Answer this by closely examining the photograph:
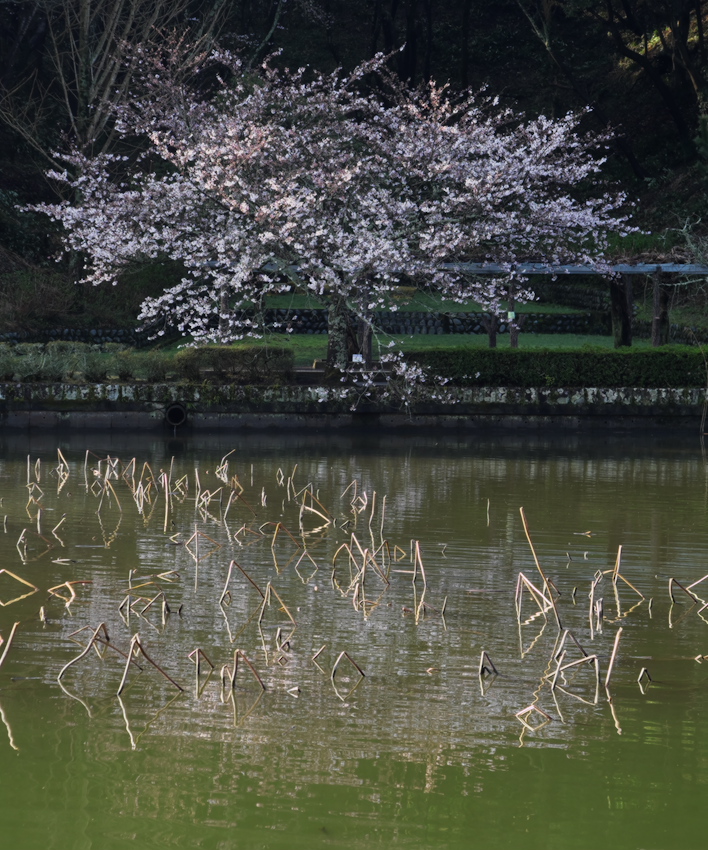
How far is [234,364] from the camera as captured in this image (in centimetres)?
2130

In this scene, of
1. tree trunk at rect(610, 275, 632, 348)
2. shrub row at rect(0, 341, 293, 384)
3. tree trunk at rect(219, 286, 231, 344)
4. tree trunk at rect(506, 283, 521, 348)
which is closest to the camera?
shrub row at rect(0, 341, 293, 384)

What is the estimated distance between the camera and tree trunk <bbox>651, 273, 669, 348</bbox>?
22.6 m

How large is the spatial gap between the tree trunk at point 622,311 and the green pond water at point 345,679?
1219 centimetres

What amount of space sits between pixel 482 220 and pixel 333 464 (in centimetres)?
869

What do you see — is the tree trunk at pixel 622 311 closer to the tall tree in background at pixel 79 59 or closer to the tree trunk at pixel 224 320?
the tree trunk at pixel 224 320

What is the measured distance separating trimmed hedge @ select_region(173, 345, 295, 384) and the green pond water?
888cm

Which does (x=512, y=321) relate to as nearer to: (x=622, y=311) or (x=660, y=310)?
(x=622, y=311)

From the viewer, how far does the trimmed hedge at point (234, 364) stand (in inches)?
834

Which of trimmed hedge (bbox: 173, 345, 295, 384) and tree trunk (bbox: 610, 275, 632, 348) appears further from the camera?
tree trunk (bbox: 610, 275, 632, 348)

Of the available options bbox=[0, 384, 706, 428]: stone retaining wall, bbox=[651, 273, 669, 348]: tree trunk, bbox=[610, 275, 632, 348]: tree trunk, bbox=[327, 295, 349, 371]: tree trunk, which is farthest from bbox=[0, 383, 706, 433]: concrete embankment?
bbox=[610, 275, 632, 348]: tree trunk

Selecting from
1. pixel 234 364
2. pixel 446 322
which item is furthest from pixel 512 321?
pixel 446 322

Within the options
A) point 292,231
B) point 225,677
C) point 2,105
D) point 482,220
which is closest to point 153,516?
point 225,677

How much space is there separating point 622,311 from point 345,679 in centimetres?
1941

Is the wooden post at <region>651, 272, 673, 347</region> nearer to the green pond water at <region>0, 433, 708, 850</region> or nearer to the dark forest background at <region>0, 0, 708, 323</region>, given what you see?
the dark forest background at <region>0, 0, 708, 323</region>
